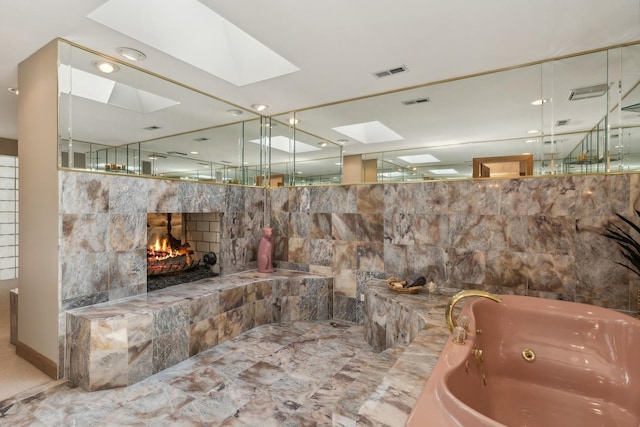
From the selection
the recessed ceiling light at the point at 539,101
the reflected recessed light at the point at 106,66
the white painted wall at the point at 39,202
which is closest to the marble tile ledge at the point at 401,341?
the recessed ceiling light at the point at 539,101

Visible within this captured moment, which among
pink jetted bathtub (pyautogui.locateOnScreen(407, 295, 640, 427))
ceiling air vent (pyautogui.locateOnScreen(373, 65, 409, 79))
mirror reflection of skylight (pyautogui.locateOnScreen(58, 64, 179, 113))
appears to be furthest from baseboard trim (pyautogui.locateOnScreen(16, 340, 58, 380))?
ceiling air vent (pyautogui.locateOnScreen(373, 65, 409, 79))

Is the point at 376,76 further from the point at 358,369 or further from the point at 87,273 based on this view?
the point at 87,273

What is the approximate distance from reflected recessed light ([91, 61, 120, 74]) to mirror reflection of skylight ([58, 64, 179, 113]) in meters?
0.07

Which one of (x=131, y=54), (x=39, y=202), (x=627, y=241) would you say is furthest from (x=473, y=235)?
(x=39, y=202)

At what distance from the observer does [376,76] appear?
308cm

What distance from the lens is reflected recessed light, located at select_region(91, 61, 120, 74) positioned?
271cm

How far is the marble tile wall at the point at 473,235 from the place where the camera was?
2600 millimetres

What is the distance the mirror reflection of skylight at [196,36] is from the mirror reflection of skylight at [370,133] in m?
1.13

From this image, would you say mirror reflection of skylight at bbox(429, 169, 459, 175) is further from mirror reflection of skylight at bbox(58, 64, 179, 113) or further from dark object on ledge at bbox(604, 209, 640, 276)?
mirror reflection of skylight at bbox(58, 64, 179, 113)

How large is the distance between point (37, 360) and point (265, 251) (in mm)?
2247

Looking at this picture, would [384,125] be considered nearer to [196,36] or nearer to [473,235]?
[473,235]

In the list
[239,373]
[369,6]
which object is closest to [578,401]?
[239,373]

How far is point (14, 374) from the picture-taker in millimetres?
2488

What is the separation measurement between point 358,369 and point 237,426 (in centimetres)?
104
